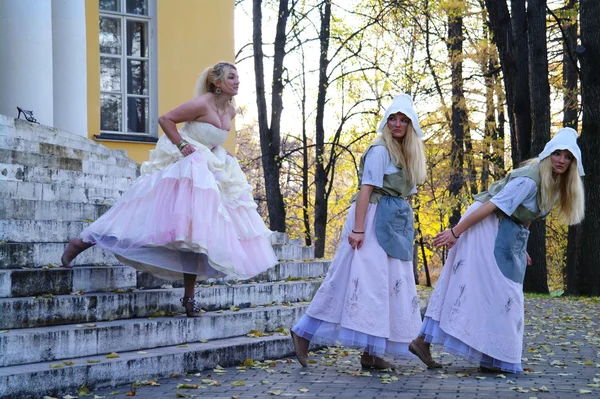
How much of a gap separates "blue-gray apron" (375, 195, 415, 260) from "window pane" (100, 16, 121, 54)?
12.3 m

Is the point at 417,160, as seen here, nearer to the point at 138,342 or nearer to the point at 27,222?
the point at 138,342

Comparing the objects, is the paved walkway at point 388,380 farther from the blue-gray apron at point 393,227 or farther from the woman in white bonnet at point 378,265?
the blue-gray apron at point 393,227

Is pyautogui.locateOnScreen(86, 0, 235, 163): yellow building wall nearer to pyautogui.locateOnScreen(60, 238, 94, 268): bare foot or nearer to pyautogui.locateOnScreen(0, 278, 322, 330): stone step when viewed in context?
pyautogui.locateOnScreen(0, 278, 322, 330): stone step

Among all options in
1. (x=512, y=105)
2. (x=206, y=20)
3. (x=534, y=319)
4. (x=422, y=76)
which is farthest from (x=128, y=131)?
(x=422, y=76)

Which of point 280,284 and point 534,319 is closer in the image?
point 280,284

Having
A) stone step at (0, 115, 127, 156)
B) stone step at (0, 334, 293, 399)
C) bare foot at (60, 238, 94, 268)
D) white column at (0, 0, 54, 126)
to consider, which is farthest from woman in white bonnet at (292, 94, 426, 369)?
white column at (0, 0, 54, 126)

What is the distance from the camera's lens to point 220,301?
26.8 feet

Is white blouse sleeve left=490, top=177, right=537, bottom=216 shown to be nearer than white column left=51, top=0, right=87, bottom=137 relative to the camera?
Yes

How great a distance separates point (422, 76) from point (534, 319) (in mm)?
15287

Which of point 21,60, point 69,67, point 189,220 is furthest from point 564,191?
point 69,67

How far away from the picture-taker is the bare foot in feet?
23.2

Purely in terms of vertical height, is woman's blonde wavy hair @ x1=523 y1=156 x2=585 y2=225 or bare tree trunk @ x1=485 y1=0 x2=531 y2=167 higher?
bare tree trunk @ x1=485 y1=0 x2=531 y2=167

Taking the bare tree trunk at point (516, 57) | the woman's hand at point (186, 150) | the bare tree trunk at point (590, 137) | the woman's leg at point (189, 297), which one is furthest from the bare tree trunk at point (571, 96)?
the woman's hand at point (186, 150)

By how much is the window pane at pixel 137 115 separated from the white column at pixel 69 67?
3404mm
